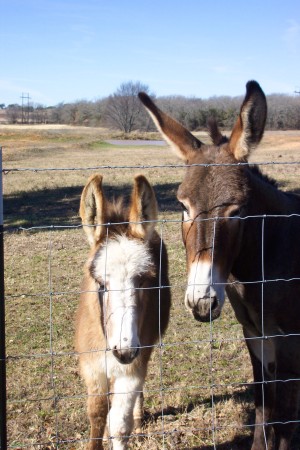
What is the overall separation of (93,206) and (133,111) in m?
48.6

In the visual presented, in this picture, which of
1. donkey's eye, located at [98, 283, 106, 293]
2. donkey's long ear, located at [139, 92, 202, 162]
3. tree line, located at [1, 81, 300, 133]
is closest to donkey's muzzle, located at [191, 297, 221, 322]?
donkey's eye, located at [98, 283, 106, 293]

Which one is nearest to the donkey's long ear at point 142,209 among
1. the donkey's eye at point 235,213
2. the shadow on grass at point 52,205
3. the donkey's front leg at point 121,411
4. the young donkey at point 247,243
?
the young donkey at point 247,243

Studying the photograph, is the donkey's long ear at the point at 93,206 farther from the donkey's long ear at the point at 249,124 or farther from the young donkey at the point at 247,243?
the donkey's long ear at the point at 249,124

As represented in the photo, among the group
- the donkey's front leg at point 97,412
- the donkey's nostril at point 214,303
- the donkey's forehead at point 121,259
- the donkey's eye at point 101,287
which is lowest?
the donkey's front leg at point 97,412

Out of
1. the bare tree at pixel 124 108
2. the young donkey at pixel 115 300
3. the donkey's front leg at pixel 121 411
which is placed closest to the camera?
the young donkey at pixel 115 300

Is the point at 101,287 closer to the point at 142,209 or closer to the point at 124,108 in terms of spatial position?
the point at 142,209

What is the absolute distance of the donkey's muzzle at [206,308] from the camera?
2.81m

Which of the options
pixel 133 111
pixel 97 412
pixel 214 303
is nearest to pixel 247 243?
pixel 214 303

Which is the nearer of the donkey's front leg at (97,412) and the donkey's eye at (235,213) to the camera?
the donkey's eye at (235,213)

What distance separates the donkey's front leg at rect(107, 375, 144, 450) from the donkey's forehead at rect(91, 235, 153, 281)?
822 millimetres

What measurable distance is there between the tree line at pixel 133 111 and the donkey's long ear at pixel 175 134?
12.7 feet

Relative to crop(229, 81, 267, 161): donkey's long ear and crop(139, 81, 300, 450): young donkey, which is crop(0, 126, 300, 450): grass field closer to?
crop(139, 81, 300, 450): young donkey

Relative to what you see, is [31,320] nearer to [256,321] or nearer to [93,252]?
[93,252]

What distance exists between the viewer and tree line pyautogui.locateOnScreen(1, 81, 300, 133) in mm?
13248
